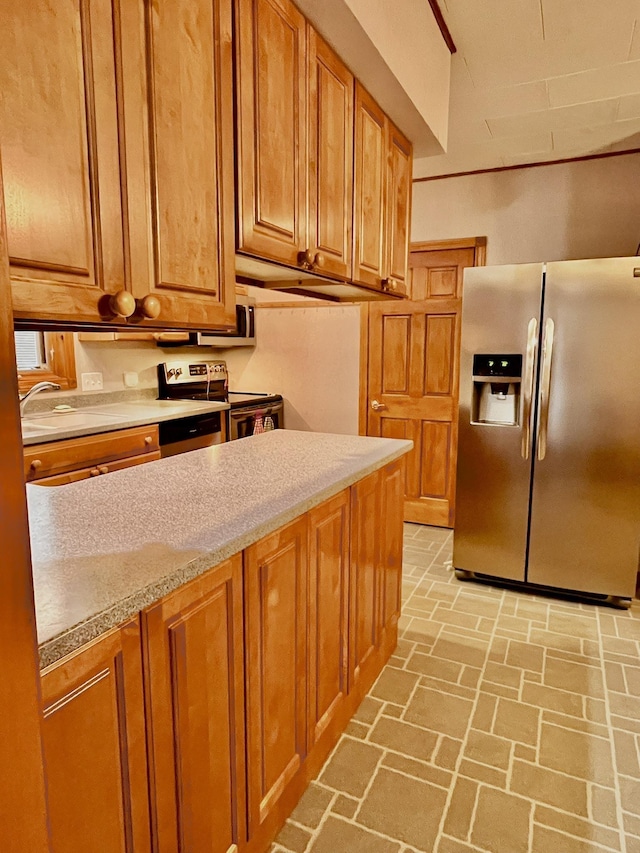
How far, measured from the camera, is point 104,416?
3.12 meters

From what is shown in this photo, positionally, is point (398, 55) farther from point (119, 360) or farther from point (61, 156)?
point (119, 360)

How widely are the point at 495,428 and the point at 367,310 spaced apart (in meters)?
1.61

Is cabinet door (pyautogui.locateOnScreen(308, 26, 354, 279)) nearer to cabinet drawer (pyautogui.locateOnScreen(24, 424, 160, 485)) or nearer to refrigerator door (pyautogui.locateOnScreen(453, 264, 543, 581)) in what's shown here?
refrigerator door (pyautogui.locateOnScreen(453, 264, 543, 581))

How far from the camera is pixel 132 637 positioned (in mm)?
904

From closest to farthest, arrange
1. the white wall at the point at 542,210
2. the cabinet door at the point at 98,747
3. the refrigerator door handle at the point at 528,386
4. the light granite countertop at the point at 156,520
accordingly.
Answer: the cabinet door at the point at 98,747 < the light granite countertop at the point at 156,520 < the refrigerator door handle at the point at 528,386 < the white wall at the point at 542,210

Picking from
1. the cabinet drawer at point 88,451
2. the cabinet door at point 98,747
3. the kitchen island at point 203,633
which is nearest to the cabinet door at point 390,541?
the kitchen island at point 203,633

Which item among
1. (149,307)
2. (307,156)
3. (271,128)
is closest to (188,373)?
(307,156)

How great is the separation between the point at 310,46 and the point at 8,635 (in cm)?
176

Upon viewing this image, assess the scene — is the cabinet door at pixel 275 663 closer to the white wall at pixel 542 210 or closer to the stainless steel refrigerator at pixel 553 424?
the stainless steel refrigerator at pixel 553 424

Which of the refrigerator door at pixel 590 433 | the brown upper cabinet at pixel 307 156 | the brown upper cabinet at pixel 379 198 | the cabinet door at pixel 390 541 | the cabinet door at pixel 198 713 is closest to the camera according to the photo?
the cabinet door at pixel 198 713

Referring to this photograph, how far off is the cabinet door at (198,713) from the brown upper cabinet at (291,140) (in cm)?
92

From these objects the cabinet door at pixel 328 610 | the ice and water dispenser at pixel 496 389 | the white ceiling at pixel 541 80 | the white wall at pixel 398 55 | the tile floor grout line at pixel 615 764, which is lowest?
the tile floor grout line at pixel 615 764

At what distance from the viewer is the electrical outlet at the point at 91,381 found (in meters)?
3.44

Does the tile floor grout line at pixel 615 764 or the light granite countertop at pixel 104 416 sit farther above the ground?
the light granite countertop at pixel 104 416
